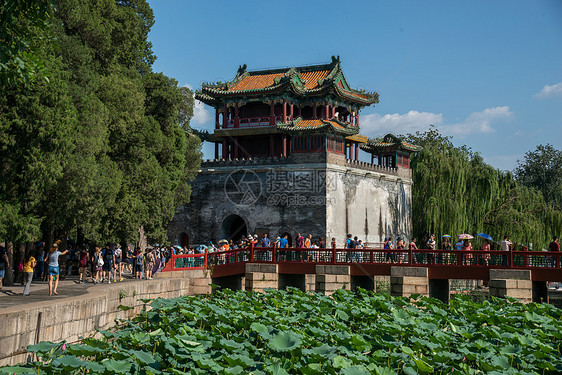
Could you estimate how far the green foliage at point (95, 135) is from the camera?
13.5 meters

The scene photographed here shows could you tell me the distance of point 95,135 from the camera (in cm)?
1595

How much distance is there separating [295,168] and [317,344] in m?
19.9

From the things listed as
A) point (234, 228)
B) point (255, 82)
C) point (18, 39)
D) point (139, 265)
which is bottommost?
point (139, 265)

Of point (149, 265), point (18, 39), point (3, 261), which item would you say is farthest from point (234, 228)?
point (18, 39)

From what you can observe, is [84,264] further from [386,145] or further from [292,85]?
[386,145]

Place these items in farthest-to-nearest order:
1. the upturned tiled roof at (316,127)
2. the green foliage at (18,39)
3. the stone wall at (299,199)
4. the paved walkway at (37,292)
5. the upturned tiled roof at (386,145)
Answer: the upturned tiled roof at (386,145)
the stone wall at (299,199)
the upturned tiled roof at (316,127)
the paved walkway at (37,292)
the green foliage at (18,39)

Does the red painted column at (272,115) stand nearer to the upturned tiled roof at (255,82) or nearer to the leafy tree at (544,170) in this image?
the upturned tiled roof at (255,82)

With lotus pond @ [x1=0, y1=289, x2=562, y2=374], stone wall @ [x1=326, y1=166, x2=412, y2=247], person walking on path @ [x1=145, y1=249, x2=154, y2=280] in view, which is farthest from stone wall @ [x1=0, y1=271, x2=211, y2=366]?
stone wall @ [x1=326, y1=166, x2=412, y2=247]

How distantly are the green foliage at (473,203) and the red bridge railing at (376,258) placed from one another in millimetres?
10878

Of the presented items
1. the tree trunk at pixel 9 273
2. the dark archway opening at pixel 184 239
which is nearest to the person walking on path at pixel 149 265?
the tree trunk at pixel 9 273

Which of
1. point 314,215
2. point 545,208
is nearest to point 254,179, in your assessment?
point 314,215

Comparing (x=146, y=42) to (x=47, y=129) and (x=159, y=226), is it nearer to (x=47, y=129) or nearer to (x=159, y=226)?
(x=159, y=226)

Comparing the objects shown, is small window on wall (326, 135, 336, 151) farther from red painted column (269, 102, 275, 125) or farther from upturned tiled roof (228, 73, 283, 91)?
upturned tiled roof (228, 73, 283, 91)

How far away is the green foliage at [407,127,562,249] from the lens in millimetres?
28750
